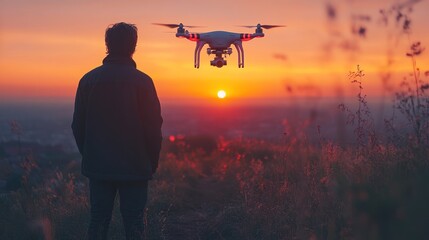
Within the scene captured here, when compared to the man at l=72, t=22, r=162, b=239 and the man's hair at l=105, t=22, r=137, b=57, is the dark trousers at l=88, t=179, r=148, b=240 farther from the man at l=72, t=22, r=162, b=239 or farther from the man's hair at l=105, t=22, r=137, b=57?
the man's hair at l=105, t=22, r=137, b=57

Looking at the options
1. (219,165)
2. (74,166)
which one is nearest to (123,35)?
(219,165)

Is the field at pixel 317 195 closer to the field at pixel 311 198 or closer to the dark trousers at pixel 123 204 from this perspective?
the field at pixel 311 198

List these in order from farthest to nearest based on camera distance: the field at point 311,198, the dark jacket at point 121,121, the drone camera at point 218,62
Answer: the drone camera at point 218,62
the dark jacket at point 121,121
the field at point 311,198

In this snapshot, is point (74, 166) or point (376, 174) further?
point (74, 166)

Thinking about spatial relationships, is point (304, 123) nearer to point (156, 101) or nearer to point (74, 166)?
point (156, 101)

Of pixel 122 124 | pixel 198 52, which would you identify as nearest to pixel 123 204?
pixel 122 124

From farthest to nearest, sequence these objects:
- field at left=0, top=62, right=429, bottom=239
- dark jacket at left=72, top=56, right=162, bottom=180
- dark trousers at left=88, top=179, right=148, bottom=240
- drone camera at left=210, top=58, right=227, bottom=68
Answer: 1. drone camera at left=210, top=58, right=227, bottom=68
2. dark trousers at left=88, top=179, right=148, bottom=240
3. dark jacket at left=72, top=56, right=162, bottom=180
4. field at left=0, top=62, right=429, bottom=239

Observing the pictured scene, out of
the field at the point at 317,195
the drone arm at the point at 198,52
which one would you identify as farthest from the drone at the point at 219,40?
the field at the point at 317,195

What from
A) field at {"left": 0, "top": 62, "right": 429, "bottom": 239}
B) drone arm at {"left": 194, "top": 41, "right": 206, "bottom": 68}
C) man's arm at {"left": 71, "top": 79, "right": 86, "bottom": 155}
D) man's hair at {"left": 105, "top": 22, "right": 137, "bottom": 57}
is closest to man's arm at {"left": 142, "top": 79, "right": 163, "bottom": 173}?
man's hair at {"left": 105, "top": 22, "right": 137, "bottom": 57}
